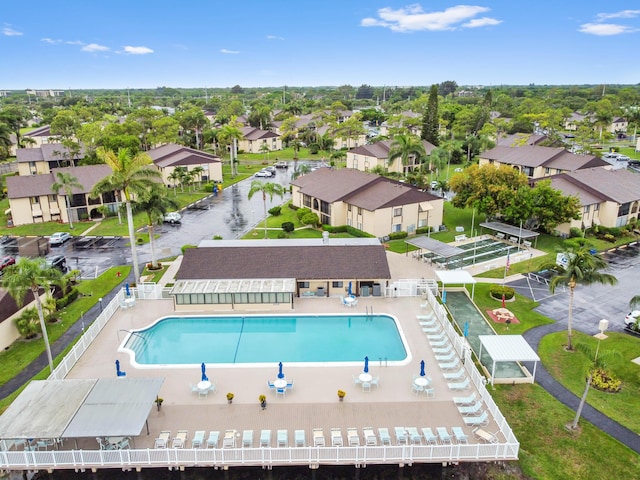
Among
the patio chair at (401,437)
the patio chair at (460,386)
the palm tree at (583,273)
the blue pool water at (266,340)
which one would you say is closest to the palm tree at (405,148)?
the blue pool water at (266,340)

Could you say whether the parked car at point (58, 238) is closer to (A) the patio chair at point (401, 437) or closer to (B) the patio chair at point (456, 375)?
(B) the patio chair at point (456, 375)

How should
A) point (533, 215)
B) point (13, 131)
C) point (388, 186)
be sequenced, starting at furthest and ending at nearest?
point (13, 131) → point (388, 186) → point (533, 215)

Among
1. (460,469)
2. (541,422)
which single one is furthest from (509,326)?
(460,469)

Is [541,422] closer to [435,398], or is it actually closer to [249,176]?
[435,398]

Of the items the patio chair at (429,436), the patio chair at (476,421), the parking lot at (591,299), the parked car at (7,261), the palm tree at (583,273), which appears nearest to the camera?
the patio chair at (429,436)

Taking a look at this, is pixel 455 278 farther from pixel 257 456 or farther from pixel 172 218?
pixel 172 218

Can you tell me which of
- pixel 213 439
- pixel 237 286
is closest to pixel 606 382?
pixel 213 439
